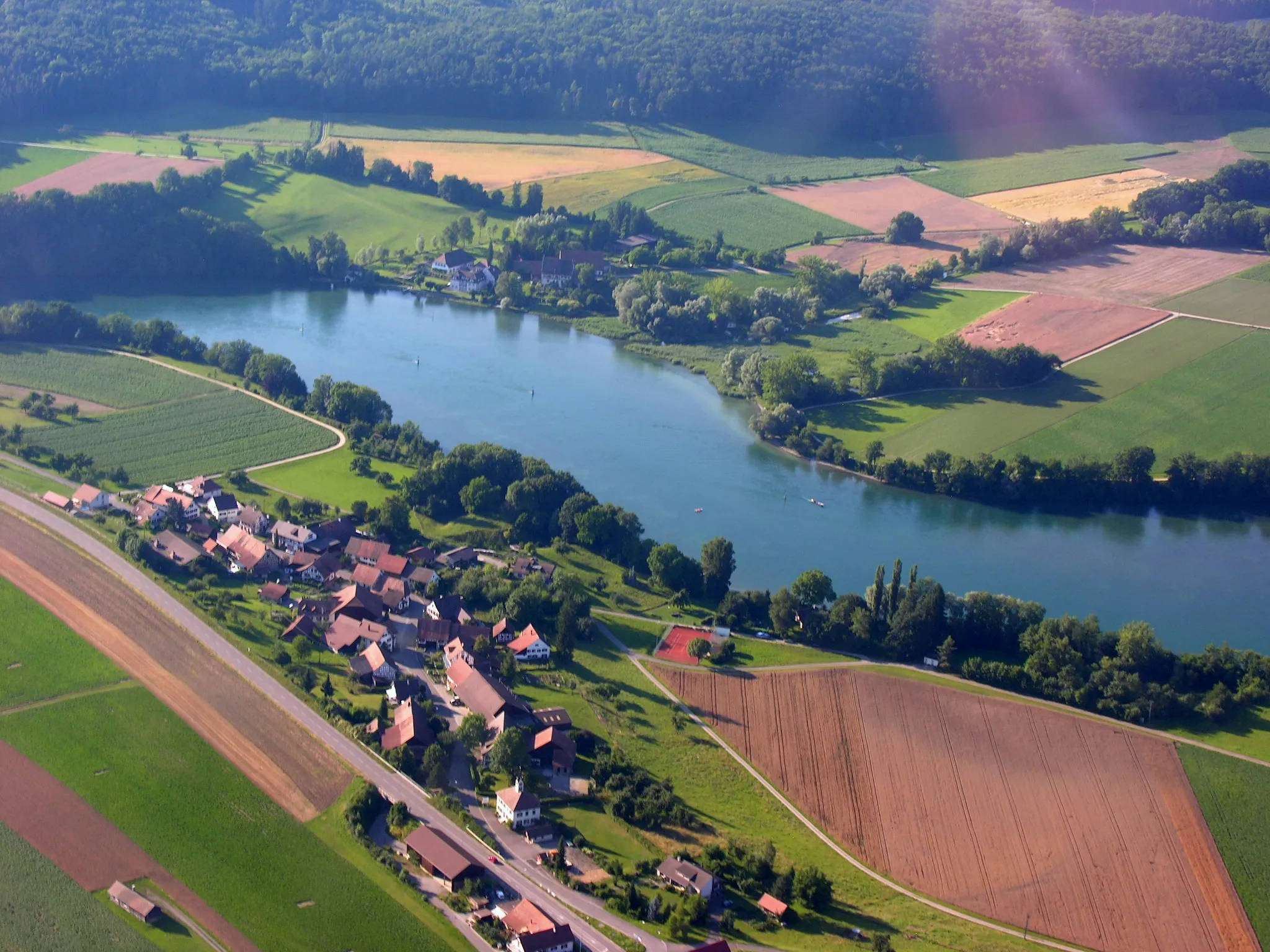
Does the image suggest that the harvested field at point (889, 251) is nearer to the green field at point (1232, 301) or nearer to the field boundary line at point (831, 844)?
the green field at point (1232, 301)

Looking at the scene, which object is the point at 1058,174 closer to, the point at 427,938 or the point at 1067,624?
the point at 1067,624

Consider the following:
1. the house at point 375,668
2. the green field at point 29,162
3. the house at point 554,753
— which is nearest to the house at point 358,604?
the house at point 375,668

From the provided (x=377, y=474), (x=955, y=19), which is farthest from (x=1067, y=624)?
(x=955, y=19)

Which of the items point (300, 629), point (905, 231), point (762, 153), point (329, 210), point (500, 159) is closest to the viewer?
point (300, 629)

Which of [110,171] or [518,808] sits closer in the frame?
[518,808]

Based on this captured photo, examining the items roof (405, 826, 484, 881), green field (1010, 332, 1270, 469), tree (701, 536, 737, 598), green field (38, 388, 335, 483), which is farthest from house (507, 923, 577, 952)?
green field (1010, 332, 1270, 469)

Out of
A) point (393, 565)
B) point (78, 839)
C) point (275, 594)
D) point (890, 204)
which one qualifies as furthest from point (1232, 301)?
point (78, 839)

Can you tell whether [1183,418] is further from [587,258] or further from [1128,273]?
[587,258]
